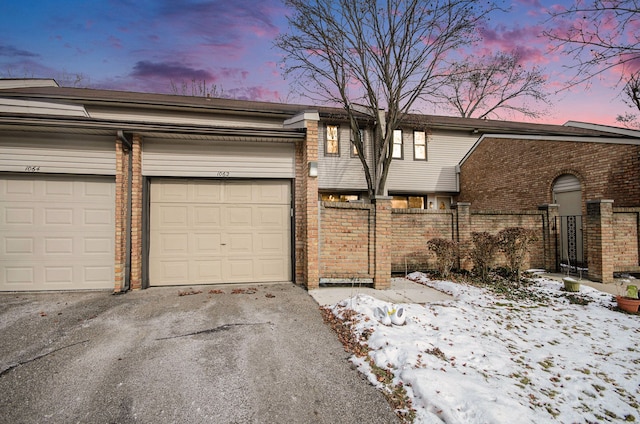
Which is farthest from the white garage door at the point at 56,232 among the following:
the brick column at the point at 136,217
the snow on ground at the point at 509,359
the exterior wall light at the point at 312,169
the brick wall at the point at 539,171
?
the brick wall at the point at 539,171

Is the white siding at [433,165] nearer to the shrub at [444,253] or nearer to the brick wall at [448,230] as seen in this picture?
the brick wall at [448,230]

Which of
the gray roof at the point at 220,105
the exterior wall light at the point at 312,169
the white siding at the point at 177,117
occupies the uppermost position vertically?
the gray roof at the point at 220,105

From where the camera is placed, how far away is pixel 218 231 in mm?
6773

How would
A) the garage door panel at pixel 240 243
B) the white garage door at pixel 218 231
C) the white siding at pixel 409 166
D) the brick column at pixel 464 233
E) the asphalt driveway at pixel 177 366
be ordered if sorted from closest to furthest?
the asphalt driveway at pixel 177 366
the white garage door at pixel 218 231
the garage door panel at pixel 240 243
the brick column at pixel 464 233
the white siding at pixel 409 166

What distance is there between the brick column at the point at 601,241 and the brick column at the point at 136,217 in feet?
37.2

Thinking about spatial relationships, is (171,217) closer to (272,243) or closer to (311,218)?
(272,243)

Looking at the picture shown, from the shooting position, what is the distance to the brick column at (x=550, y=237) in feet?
29.7

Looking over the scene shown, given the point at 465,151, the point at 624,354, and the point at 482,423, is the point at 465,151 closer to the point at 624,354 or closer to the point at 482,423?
Answer: the point at 624,354

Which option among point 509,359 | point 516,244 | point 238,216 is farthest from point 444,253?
point 238,216

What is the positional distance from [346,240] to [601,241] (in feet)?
22.4

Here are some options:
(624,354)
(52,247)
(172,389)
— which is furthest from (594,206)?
(52,247)

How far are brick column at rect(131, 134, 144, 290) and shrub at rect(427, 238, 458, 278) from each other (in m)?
7.44

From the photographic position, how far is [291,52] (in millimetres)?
10344

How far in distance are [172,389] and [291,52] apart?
1062 cm
